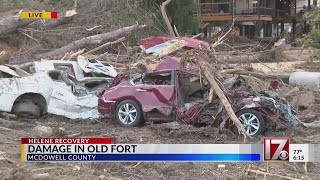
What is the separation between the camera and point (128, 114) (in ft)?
33.0

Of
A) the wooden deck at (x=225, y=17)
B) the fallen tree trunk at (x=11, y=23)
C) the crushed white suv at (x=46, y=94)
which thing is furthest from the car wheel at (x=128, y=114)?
the wooden deck at (x=225, y=17)

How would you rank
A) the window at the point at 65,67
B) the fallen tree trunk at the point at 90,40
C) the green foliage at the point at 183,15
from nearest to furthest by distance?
the window at the point at 65,67 < the fallen tree trunk at the point at 90,40 < the green foliage at the point at 183,15

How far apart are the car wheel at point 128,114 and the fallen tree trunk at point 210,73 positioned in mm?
1387

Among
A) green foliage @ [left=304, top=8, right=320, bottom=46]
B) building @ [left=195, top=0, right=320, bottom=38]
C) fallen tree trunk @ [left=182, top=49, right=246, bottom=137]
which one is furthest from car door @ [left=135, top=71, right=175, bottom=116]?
building @ [left=195, top=0, right=320, bottom=38]

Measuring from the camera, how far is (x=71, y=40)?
19.1 metres

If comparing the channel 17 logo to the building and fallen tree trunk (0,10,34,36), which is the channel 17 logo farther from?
the building

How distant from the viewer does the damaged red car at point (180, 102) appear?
352 inches

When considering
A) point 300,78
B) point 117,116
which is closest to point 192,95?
point 117,116

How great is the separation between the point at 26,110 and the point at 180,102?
368 cm

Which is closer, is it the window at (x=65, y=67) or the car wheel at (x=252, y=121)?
the car wheel at (x=252, y=121)

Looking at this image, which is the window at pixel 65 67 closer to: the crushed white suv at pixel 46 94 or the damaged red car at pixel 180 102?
the crushed white suv at pixel 46 94

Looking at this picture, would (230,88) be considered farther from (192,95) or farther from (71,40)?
(71,40)

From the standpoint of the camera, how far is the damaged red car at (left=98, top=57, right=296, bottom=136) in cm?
895

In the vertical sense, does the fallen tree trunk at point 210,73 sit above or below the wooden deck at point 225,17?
below
